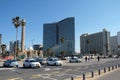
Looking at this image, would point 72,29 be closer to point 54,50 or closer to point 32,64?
point 54,50

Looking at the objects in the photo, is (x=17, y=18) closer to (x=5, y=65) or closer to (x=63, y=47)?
(x=5, y=65)

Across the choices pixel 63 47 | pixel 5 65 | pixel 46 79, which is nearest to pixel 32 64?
pixel 5 65

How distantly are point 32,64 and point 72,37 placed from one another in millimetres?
154876

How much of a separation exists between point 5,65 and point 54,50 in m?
147

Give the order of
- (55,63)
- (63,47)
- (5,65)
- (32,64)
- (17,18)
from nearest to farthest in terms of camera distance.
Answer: (32,64) → (5,65) → (55,63) → (17,18) → (63,47)

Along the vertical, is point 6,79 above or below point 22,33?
below

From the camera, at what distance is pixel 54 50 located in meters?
193

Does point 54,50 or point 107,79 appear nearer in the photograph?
point 107,79

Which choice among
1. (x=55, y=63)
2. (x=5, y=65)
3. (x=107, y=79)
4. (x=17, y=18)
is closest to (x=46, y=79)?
(x=107, y=79)

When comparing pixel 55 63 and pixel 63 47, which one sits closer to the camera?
pixel 55 63

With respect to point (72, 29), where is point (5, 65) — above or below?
below

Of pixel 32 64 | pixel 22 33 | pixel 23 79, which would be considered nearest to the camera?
pixel 23 79

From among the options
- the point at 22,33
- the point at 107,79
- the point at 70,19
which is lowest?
the point at 107,79

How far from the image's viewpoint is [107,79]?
71.1 ft
